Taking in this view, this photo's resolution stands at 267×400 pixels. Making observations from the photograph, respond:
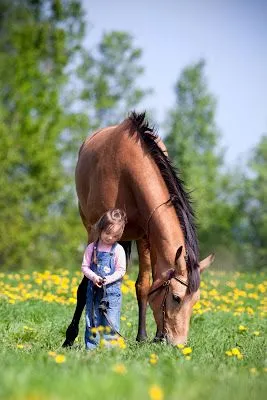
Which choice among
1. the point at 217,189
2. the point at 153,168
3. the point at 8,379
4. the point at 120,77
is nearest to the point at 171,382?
the point at 8,379

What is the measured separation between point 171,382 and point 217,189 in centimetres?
3929

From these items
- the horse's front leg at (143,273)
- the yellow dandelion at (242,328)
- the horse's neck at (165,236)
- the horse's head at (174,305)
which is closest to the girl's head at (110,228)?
the horse's neck at (165,236)

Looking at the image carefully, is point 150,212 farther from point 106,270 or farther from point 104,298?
point 104,298

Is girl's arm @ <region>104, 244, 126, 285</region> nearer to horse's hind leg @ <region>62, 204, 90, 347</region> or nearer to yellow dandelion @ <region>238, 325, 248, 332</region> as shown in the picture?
horse's hind leg @ <region>62, 204, 90, 347</region>

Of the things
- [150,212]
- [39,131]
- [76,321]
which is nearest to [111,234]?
[150,212]

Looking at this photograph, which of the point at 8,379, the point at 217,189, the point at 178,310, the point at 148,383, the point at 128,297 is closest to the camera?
the point at 8,379

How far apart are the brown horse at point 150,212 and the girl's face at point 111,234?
552mm

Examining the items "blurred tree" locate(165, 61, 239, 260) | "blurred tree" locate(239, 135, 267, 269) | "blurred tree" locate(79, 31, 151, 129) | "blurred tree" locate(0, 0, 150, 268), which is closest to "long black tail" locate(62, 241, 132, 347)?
"blurred tree" locate(0, 0, 150, 268)

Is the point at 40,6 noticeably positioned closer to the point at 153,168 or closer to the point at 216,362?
the point at 153,168

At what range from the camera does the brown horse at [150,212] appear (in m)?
6.83

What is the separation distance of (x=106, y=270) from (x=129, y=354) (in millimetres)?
1595

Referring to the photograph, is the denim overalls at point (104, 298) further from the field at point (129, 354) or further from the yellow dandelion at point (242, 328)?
the yellow dandelion at point (242, 328)

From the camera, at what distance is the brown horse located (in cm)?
683

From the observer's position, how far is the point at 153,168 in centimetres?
768
